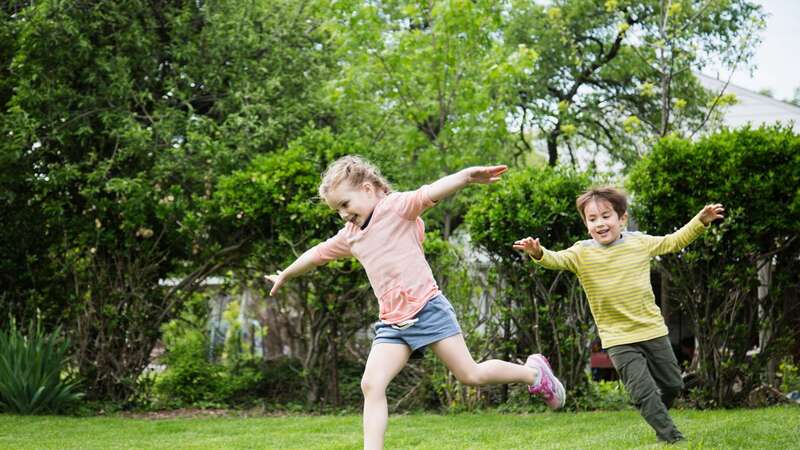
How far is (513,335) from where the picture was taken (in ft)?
24.6

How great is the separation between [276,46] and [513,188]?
13.4 ft

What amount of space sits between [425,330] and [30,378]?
507 cm

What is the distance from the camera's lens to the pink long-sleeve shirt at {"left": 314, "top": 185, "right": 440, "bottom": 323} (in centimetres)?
414

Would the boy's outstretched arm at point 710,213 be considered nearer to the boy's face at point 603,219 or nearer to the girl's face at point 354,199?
the boy's face at point 603,219

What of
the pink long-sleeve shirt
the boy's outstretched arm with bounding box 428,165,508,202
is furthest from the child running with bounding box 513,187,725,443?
the boy's outstretched arm with bounding box 428,165,508,202

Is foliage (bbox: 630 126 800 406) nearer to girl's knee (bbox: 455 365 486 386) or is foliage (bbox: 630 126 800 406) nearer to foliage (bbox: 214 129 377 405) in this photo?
foliage (bbox: 214 129 377 405)

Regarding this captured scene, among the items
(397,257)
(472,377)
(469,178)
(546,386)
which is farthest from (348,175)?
(546,386)

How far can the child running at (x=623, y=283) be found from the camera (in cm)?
475

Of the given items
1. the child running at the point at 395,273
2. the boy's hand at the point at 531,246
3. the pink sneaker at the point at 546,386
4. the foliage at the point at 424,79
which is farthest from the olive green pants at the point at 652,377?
the foliage at the point at 424,79

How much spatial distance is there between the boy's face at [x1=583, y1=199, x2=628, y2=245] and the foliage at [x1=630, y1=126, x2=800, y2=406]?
1.91 metres

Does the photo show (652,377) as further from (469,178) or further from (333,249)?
(333,249)

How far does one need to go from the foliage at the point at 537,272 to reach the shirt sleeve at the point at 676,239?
2.07 metres

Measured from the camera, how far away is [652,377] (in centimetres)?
476

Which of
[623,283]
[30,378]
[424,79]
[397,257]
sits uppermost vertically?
[424,79]
